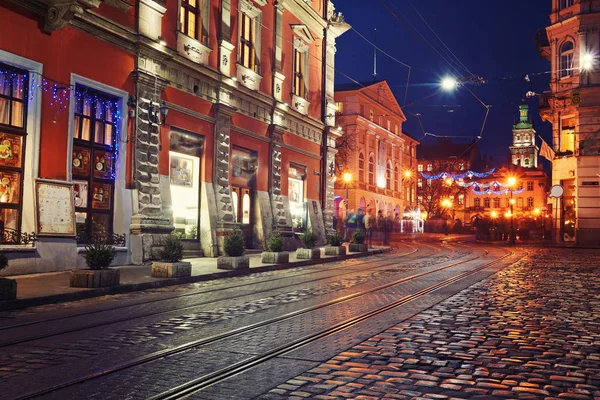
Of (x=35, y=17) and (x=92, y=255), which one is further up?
(x=35, y=17)

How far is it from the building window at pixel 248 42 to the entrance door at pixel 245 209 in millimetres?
5366

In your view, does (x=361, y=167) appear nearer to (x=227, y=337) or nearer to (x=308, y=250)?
(x=308, y=250)

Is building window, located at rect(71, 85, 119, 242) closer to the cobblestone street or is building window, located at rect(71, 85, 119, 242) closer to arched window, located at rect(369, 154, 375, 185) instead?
the cobblestone street

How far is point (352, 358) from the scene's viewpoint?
6.28m

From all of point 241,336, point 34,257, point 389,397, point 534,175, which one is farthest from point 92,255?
point 534,175

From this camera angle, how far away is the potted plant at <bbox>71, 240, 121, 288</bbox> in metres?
12.1

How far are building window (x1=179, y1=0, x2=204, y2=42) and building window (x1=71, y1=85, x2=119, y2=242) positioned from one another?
4883 mm

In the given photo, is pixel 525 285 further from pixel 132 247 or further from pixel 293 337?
pixel 132 247

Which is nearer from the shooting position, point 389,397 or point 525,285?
point 389,397

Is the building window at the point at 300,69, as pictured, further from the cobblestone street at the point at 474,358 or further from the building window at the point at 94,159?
the cobblestone street at the point at 474,358

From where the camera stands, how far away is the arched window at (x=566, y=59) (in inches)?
1591

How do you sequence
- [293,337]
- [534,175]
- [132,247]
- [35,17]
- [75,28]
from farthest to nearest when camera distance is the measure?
[534,175]
[132,247]
[75,28]
[35,17]
[293,337]

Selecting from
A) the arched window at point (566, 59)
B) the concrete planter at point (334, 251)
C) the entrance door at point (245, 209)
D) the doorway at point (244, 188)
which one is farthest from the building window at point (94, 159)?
the arched window at point (566, 59)

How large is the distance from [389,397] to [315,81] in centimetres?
2898
